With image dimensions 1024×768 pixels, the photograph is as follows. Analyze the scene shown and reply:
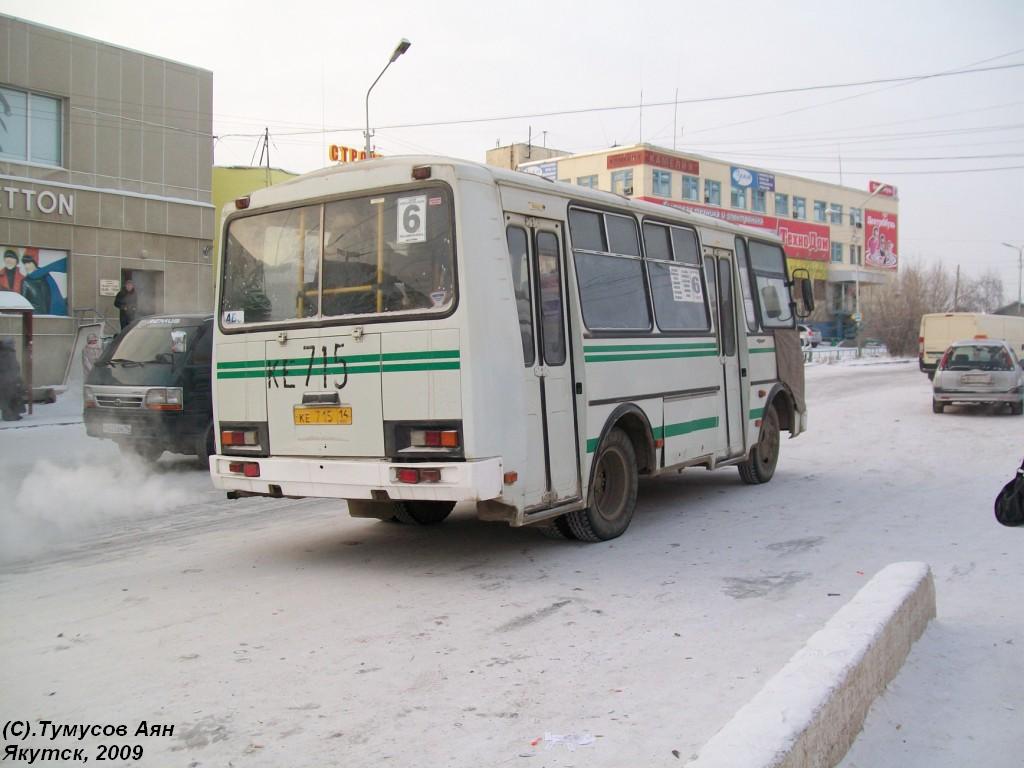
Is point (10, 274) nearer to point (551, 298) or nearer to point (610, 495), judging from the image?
point (610, 495)

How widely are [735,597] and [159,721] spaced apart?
379cm

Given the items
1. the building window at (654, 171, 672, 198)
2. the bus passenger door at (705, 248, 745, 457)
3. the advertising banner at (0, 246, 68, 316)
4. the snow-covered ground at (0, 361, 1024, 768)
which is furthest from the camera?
the building window at (654, 171, 672, 198)

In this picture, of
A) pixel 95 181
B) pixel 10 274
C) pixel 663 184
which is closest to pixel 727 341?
pixel 10 274

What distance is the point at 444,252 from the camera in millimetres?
6789

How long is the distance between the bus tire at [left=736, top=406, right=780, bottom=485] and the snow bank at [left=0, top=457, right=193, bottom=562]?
6377 millimetres

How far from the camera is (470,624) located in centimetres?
591

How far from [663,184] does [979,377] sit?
4364 centimetres

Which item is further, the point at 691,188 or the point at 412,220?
the point at 691,188

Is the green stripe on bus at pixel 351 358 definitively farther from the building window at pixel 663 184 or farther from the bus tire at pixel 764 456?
the building window at pixel 663 184

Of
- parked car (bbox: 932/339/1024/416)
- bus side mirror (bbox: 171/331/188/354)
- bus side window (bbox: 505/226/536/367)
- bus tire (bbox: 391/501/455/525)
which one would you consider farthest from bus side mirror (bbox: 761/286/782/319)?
parked car (bbox: 932/339/1024/416)

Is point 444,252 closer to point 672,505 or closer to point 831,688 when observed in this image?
point 831,688

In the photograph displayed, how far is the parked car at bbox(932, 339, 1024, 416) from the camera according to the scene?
69.2 ft

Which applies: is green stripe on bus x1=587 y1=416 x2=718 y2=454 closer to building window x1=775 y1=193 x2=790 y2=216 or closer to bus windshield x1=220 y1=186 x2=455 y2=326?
bus windshield x1=220 y1=186 x2=455 y2=326

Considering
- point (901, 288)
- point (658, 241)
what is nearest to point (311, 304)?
point (658, 241)
